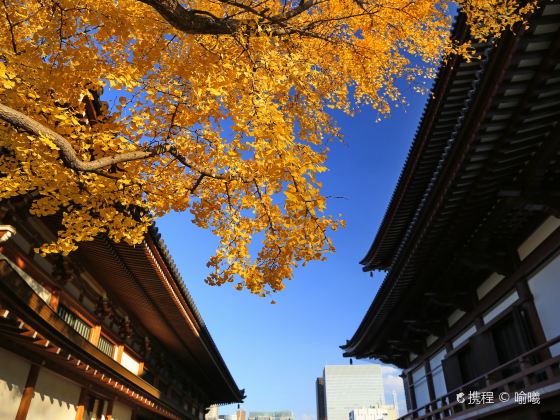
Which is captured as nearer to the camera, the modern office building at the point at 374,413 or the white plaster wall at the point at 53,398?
the white plaster wall at the point at 53,398

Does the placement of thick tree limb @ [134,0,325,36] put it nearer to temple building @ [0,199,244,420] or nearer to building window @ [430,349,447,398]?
temple building @ [0,199,244,420]

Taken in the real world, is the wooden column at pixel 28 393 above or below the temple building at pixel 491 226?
below

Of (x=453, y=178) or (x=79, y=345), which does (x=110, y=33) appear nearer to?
(x=79, y=345)

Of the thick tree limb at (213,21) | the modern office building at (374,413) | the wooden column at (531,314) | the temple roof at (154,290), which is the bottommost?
the wooden column at (531,314)

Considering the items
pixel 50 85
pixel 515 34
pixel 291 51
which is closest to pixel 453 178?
pixel 515 34

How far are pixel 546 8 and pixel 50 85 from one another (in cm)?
597

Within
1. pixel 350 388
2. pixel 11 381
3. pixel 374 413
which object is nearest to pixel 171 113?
pixel 11 381

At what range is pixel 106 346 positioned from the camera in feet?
35.6

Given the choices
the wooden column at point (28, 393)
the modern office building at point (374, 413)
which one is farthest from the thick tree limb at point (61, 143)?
the modern office building at point (374, 413)

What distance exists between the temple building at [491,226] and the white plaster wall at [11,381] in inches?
310

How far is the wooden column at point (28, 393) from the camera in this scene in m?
6.91

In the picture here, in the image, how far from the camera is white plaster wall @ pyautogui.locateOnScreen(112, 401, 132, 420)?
11164 mm

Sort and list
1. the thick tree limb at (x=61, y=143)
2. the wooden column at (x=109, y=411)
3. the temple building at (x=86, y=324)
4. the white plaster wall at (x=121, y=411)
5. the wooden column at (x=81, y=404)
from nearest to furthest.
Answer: the thick tree limb at (x=61, y=143) → the temple building at (x=86, y=324) → the wooden column at (x=81, y=404) → the wooden column at (x=109, y=411) → the white plaster wall at (x=121, y=411)

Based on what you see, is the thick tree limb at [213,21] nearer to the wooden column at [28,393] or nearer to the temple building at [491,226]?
the temple building at [491,226]
